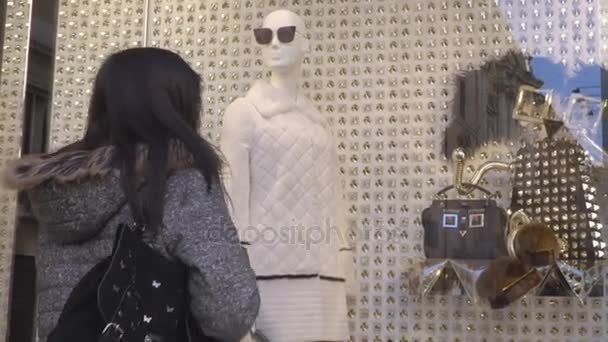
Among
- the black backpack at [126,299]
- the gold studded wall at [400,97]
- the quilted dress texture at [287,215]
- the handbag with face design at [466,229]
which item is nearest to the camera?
the black backpack at [126,299]

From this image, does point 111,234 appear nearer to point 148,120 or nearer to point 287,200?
point 148,120

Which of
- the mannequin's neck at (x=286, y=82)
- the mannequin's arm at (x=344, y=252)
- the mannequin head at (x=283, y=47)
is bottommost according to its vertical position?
the mannequin's arm at (x=344, y=252)

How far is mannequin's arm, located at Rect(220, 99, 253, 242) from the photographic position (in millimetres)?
2229

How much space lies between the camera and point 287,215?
88.8 inches

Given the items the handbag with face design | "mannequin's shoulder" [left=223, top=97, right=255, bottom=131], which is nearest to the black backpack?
"mannequin's shoulder" [left=223, top=97, right=255, bottom=131]

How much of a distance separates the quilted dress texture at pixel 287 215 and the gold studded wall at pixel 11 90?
1293mm

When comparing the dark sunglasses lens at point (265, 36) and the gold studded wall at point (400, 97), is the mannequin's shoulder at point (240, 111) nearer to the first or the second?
the dark sunglasses lens at point (265, 36)

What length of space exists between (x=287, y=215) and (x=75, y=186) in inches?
42.7

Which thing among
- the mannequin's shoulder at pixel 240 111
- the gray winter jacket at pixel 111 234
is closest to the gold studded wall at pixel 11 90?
the mannequin's shoulder at pixel 240 111

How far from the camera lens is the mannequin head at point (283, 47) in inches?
92.4

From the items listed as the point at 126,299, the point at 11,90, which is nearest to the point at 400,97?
the point at 11,90

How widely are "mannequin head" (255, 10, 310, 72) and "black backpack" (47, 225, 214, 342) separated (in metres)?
1.25

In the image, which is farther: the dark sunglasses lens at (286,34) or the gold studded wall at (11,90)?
the gold studded wall at (11,90)

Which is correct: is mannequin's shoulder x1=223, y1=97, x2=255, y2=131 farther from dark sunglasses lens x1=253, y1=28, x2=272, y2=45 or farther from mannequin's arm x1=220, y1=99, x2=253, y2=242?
dark sunglasses lens x1=253, y1=28, x2=272, y2=45
